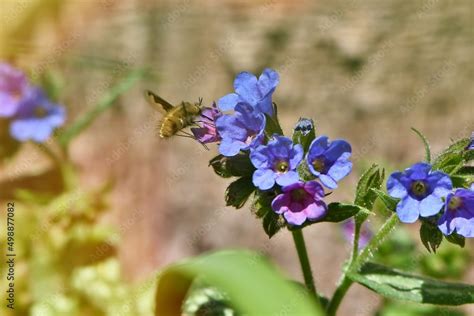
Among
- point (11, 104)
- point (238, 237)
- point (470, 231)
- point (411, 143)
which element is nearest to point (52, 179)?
point (11, 104)

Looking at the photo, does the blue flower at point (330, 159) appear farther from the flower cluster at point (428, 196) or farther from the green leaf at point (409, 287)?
the green leaf at point (409, 287)

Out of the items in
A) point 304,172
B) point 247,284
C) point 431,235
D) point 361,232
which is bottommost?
point 361,232

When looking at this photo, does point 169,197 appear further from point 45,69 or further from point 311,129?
point 311,129

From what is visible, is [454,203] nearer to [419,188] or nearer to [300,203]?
[419,188]

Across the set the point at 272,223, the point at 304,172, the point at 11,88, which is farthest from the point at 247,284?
the point at 11,88

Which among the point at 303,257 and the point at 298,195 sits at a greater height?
the point at 298,195

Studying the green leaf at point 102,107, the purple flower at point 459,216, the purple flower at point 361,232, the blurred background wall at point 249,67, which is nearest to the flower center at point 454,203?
the purple flower at point 459,216
